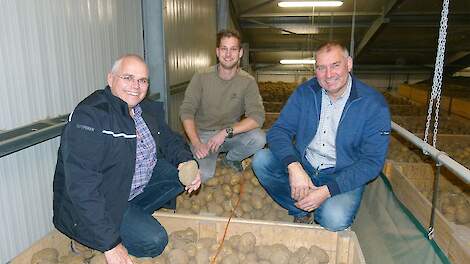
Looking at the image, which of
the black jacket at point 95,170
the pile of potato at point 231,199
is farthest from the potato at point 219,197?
the black jacket at point 95,170

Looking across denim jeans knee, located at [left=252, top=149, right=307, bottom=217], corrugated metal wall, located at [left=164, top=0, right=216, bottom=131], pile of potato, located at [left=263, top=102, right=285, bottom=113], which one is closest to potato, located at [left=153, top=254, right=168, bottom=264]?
denim jeans knee, located at [left=252, top=149, right=307, bottom=217]

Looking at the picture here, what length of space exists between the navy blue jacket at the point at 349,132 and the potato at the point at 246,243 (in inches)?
14.3

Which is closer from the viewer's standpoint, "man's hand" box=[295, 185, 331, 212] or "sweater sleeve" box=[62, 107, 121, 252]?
"sweater sleeve" box=[62, 107, 121, 252]

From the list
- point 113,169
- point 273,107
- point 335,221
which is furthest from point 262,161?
point 273,107

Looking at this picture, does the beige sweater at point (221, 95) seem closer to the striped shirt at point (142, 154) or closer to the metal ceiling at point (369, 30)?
the striped shirt at point (142, 154)

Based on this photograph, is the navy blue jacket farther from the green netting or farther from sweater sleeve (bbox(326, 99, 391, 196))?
the green netting

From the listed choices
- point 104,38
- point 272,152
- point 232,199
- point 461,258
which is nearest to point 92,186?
point 272,152

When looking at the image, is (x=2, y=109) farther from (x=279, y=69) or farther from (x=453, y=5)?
(x=279, y=69)

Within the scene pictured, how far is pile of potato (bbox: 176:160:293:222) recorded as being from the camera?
6.95ft

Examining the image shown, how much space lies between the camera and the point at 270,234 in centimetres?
161

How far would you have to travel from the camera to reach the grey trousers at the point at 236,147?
238 cm

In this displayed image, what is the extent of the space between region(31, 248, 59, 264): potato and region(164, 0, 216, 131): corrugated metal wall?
1.74 metres

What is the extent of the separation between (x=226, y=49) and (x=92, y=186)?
1.28m

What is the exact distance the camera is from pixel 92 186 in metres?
1.23
